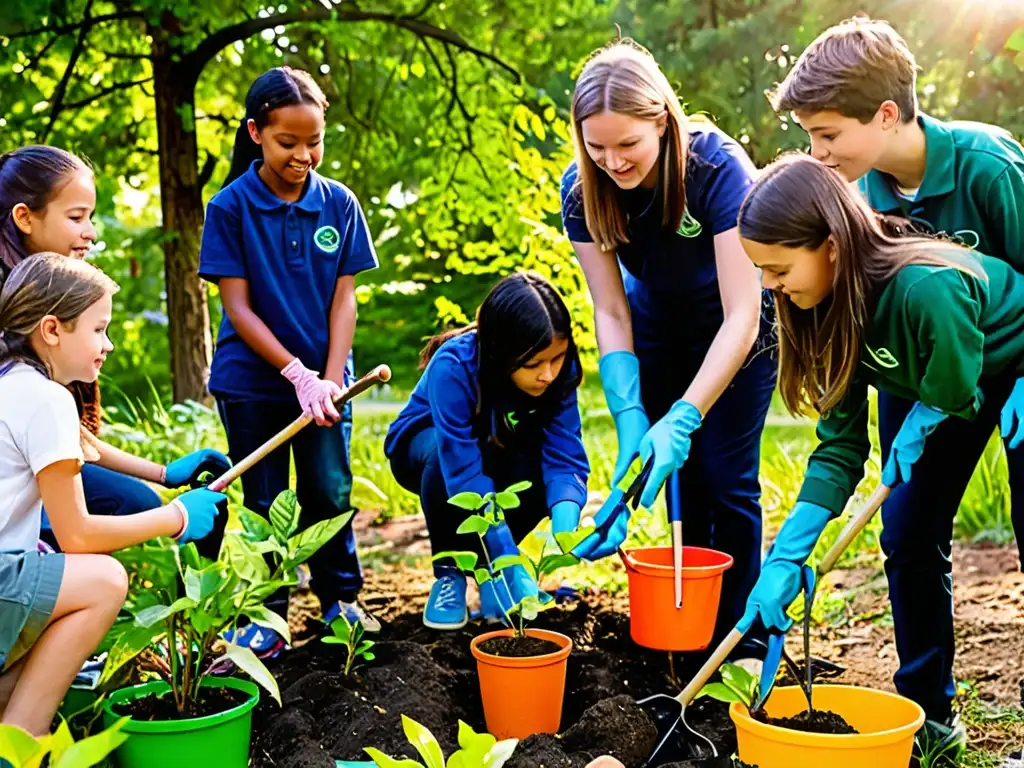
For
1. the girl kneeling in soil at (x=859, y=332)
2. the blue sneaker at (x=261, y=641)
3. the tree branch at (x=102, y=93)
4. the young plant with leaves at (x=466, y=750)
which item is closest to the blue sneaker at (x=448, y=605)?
→ the blue sneaker at (x=261, y=641)

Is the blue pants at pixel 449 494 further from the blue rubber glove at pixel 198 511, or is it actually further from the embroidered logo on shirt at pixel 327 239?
the blue rubber glove at pixel 198 511

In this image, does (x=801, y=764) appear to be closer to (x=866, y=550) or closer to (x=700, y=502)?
(x=700, y=502)

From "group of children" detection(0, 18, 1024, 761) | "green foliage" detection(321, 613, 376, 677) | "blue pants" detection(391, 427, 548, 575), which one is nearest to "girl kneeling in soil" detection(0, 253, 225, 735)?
"group of children" detection(0, 18, 1024, 761)

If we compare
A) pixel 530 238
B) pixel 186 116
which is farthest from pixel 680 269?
pixel 186 116

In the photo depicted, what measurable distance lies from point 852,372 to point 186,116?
4.34 meters

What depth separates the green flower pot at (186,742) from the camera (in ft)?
5.85

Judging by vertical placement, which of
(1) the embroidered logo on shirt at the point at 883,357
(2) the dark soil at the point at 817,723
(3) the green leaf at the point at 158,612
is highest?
(1) the embroidered logo on shirt at the point at 883,357

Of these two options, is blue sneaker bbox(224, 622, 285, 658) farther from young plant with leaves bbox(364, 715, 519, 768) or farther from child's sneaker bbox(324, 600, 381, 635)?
young plant with leaves bbox(364, 715, 519, 768)

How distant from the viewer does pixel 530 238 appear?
205 inches

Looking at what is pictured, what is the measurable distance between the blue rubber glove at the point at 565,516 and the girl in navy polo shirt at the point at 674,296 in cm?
21

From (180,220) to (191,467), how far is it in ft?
11.3

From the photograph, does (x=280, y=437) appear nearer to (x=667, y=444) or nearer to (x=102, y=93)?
(x=667, y=444)

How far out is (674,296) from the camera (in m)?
2.50

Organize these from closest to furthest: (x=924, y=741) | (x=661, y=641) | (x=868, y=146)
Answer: (x=868, y=146) → (x=924, y=741) → (x=661, y=641)
